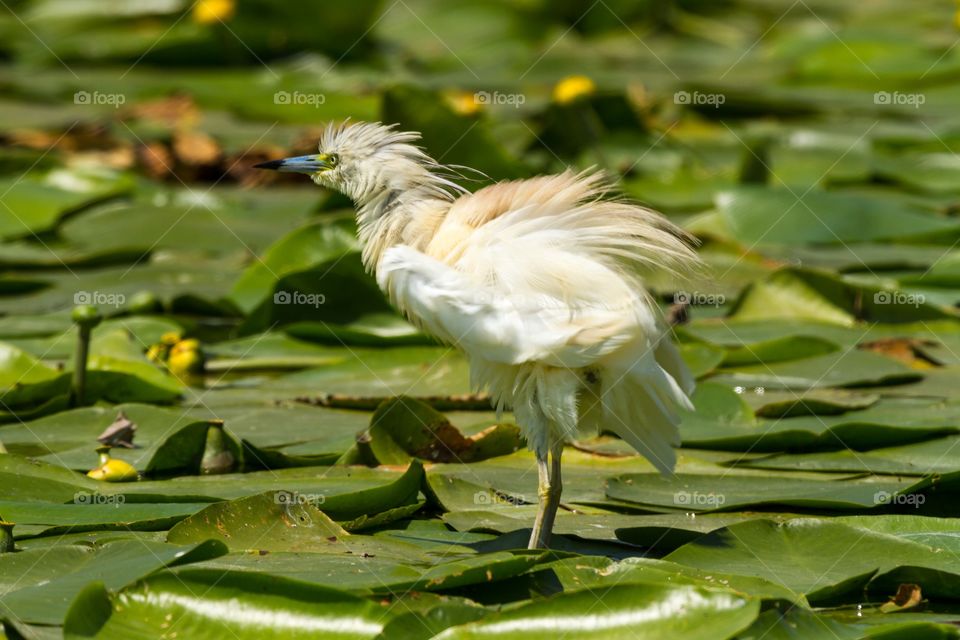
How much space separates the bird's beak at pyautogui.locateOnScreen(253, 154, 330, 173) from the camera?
149 inches

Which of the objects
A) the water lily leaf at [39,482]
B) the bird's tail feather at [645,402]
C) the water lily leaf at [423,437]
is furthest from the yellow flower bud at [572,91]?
the water lily leaf at [39,482]

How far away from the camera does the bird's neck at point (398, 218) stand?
3.46m

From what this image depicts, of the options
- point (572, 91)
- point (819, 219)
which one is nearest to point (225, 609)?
point (819, 219)

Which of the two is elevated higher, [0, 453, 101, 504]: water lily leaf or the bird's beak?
the bird's beak

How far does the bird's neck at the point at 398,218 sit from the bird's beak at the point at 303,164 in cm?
22

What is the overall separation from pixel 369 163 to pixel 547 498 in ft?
3.27

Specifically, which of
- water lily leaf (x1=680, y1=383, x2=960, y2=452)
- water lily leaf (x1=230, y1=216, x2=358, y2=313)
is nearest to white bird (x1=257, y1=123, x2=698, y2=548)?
water lily leaf (x1=680, y1=383, x2=960, y2=452)

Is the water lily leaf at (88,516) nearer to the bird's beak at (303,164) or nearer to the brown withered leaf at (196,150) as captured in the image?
the bird's beak at (303,164)

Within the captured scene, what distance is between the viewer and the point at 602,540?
11.4 ft

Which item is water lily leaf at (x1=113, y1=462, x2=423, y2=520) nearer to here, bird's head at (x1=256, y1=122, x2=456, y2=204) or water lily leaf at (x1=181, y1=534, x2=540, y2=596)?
water lily leaf at (x1=181, y1=534, x2=540, y2=596)

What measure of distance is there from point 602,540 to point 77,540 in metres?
1.30

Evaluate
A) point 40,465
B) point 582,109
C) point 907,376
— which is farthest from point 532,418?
point 582,109

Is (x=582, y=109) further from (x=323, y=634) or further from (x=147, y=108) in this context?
(x=323, y=634)

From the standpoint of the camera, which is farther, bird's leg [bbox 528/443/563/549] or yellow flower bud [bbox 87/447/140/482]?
yellow flower bud [bbox 87/447/140/482]
